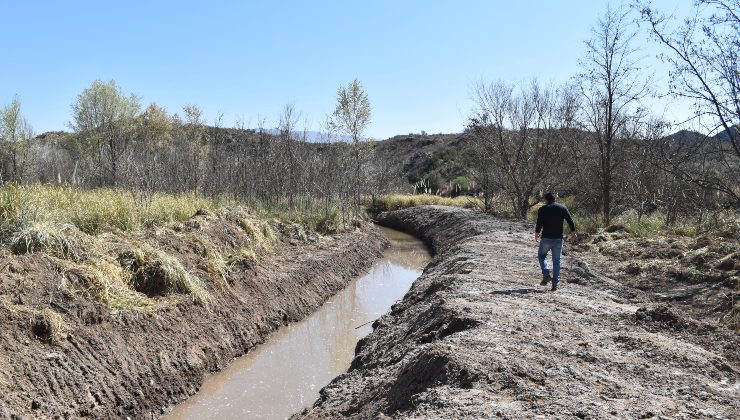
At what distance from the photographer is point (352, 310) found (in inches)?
469

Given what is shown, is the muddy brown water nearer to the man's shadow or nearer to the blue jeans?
the man's shadow

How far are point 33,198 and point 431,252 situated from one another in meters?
14.7

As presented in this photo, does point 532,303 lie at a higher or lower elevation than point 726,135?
lower

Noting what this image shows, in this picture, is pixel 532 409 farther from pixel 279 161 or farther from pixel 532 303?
pixel 279 161

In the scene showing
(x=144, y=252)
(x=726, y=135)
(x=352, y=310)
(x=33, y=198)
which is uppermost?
(x=726, y=135)

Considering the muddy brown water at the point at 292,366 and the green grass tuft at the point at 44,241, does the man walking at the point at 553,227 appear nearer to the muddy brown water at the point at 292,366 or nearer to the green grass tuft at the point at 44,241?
the muddy brown water at the point at 292,366

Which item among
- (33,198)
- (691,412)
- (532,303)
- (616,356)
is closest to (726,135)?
(532,303)


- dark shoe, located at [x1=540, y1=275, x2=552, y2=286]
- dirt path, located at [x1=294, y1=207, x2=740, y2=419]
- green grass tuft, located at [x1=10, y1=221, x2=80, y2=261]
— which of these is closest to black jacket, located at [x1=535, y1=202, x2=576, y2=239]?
dark shoe, located at [x1=540, y1=275, x2=552, y2=286]

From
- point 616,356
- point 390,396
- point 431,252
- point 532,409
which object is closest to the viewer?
point 532,409

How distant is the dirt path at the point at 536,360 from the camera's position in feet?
14.2

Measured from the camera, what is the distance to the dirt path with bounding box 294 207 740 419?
432 cm

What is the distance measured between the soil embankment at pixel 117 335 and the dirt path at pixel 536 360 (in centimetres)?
207

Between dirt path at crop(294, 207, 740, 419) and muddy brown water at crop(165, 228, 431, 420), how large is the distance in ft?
2.57

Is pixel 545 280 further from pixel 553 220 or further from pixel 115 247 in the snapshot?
pixel 115 247
